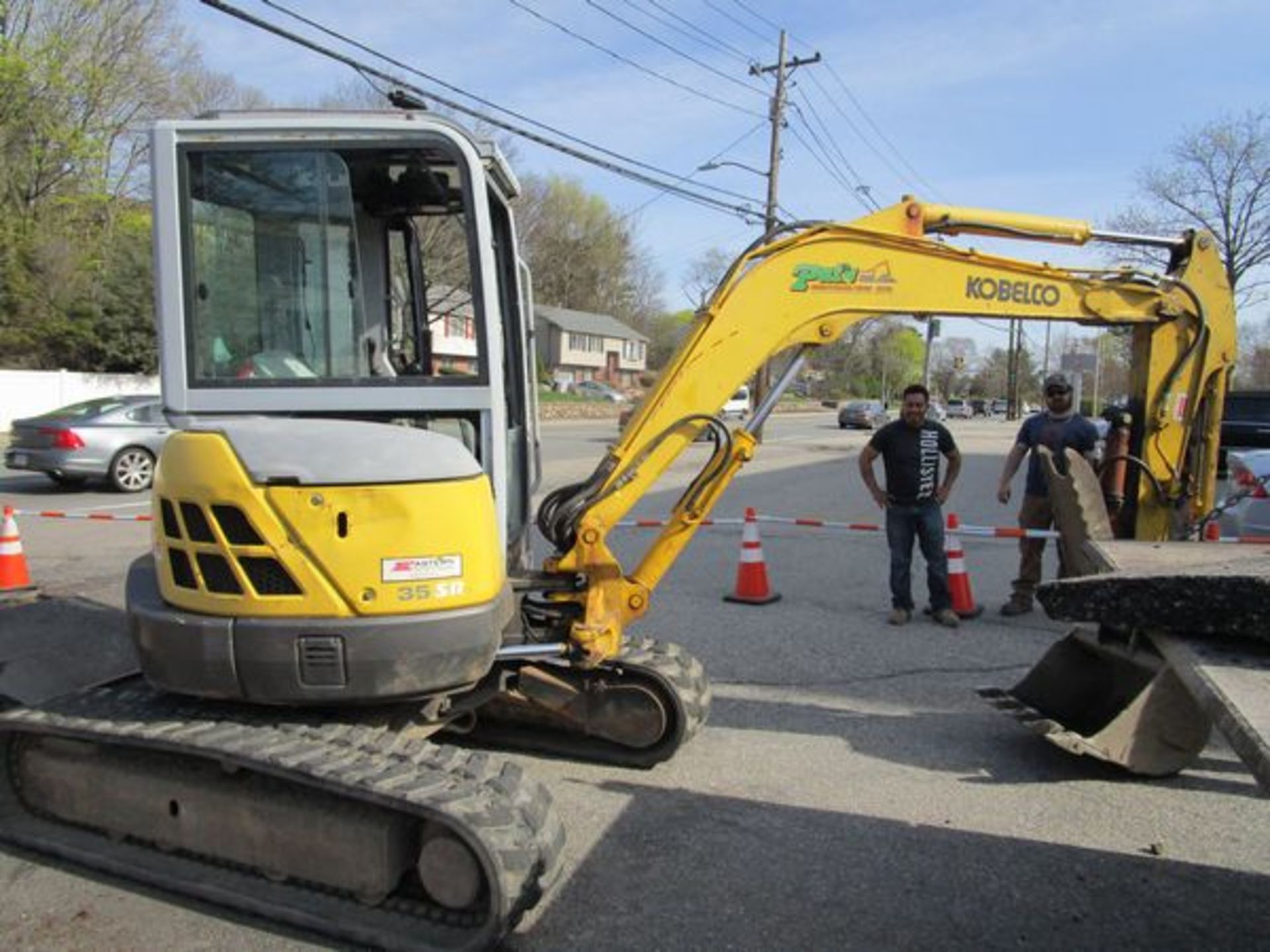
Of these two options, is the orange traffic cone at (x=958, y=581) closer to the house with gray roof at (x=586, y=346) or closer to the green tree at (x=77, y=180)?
the green tree at (x=77, y=180)

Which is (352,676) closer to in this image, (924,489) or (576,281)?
(924,489)

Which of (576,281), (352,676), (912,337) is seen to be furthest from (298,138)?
(912,337)

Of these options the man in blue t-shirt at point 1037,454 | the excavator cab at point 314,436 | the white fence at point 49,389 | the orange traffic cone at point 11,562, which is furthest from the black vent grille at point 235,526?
the white fence at point 49,389

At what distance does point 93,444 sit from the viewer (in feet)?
45.0

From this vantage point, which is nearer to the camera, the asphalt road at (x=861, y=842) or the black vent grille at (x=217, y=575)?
the asphalt road at (x=861, y=842)

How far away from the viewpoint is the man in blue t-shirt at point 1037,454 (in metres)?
7.53

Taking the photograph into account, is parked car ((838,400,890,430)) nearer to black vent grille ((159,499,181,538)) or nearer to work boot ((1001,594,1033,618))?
work boot ((1001,594,1033,618))

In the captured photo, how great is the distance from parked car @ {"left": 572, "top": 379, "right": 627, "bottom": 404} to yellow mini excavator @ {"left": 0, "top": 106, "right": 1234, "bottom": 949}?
46068 mm

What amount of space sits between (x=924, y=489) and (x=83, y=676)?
559cm

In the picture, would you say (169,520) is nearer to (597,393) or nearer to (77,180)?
(77,180)

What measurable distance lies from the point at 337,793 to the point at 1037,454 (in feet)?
19.1

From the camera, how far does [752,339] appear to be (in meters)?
4.39

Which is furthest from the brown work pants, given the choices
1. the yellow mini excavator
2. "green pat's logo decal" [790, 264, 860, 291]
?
"green pat's logo decal" [790, 264, 860, 291]

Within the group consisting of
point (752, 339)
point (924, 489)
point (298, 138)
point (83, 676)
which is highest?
point (298, 138)
